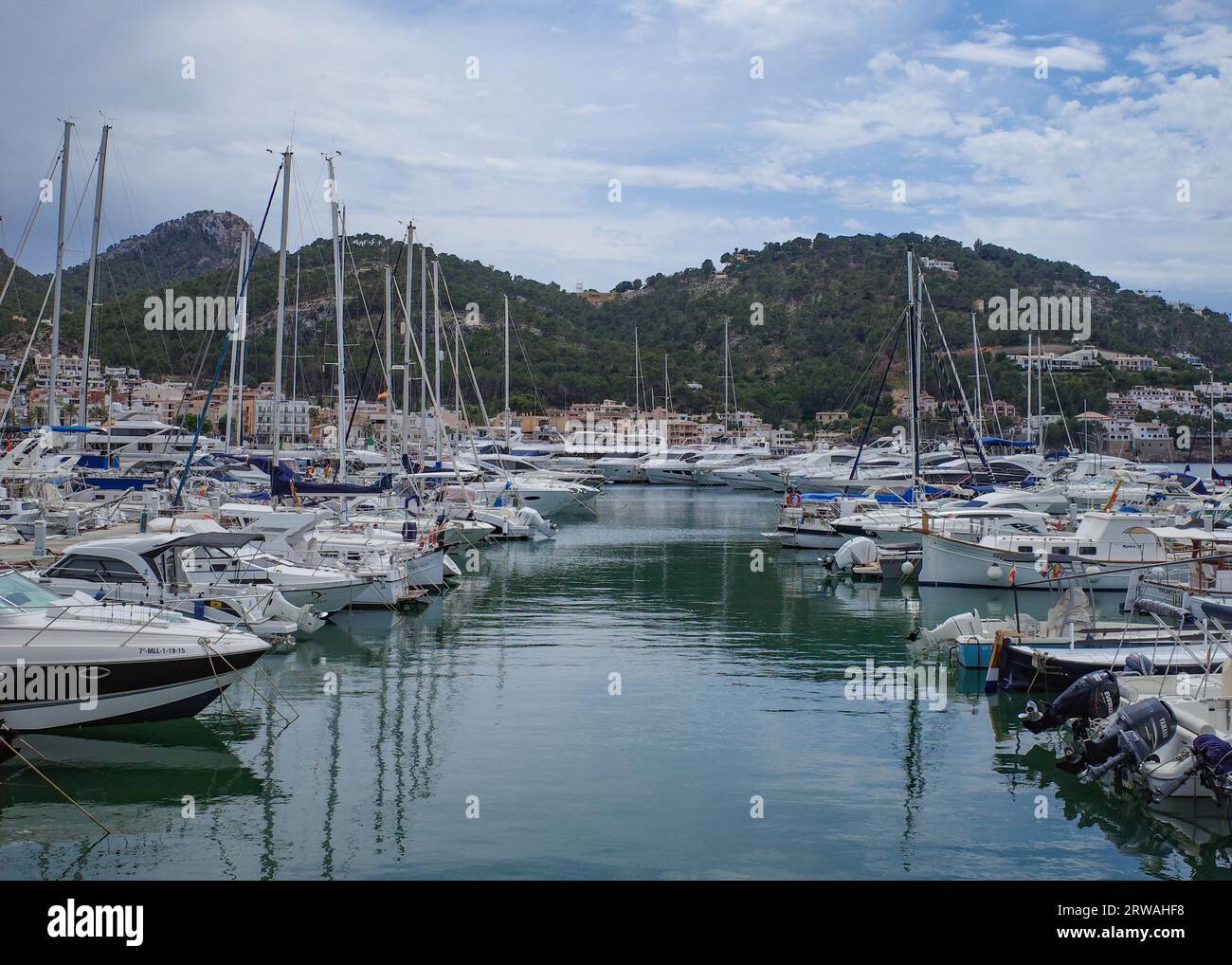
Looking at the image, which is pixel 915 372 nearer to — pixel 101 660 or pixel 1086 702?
pixel 1086 702

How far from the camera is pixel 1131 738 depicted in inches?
562

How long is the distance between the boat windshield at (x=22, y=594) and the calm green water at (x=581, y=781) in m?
1.98

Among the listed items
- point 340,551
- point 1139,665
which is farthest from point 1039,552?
point 340,551

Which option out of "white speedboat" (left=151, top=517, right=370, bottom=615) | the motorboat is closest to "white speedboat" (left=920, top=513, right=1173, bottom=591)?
"white speedboat" (left=151, top=517, right=370, bottom=615)

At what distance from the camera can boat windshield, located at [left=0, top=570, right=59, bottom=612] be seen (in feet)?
50.9

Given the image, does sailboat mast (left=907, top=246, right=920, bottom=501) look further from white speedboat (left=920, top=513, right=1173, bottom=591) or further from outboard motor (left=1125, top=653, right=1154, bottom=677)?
outboard motor (left=1125, top=653, right=1154, bottom=677)

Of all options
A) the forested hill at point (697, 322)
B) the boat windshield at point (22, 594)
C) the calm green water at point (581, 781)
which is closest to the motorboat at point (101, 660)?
the boat windshield at point (22, 594)

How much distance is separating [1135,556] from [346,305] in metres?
98.8

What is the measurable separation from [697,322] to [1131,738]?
148m

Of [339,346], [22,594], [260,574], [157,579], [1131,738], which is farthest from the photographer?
[339,346]

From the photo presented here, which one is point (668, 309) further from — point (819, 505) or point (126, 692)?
point (126, 692)

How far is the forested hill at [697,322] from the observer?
110 m

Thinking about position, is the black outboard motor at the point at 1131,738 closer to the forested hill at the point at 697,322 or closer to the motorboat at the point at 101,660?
the motorboat at the point at 101,660
